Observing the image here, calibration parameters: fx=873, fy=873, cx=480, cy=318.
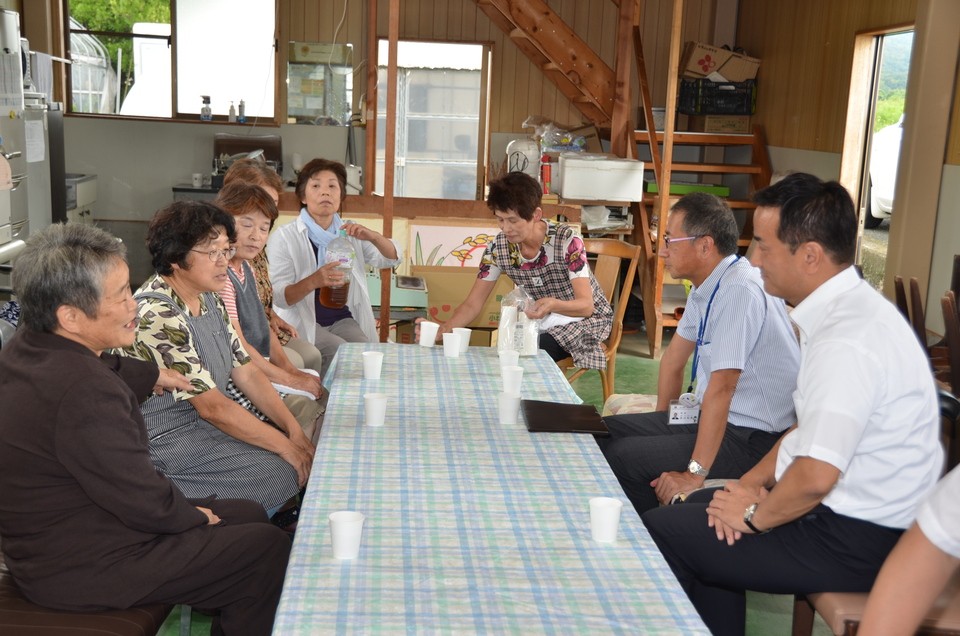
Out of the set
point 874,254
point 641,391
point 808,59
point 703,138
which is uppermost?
point 808,59

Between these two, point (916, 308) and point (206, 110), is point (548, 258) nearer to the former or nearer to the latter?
point (916, 308)

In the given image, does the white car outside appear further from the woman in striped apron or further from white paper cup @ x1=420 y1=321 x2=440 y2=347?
the woman in striped apron

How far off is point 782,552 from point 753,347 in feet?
2.23

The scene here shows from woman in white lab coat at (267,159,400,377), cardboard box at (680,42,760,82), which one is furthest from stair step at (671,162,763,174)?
woman in white lab coat at (267,159,400,377)

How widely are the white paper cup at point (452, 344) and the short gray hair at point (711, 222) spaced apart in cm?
91

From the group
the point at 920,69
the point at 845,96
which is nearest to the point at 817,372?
the point at 920,69

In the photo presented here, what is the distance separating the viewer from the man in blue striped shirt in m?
2.42

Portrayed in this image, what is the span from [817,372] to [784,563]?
470mm

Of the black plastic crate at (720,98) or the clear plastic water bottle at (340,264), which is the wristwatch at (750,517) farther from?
the black plastic crate at (720,98)

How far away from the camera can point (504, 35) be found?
27.6 ft

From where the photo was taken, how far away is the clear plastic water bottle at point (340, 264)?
3.66 metres

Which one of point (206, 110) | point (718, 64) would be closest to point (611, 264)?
point (718, 64)

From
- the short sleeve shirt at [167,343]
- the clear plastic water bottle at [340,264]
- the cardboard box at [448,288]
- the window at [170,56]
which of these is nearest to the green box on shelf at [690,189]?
the cardboard box at [448,288]

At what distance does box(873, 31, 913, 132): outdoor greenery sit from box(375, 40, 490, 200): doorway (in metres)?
3.85
